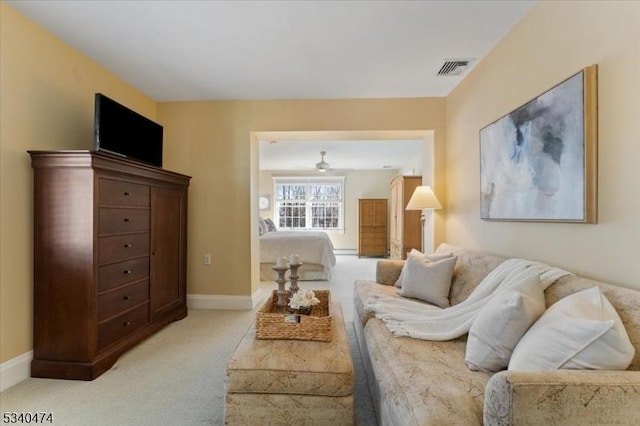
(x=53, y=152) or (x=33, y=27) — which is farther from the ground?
(x=33, y=27)

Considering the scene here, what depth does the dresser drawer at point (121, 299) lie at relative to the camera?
7.33ft

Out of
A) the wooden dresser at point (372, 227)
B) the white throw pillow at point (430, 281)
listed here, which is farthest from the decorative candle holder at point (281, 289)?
the wooden dresser at point (372, 227)

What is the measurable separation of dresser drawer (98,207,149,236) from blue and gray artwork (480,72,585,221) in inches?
116

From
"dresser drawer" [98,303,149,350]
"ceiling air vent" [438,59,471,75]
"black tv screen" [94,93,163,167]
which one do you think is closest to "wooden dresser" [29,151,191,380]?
"dresser drawer" [98,303,149,350]

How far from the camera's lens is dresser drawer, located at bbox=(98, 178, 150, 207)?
223 cm

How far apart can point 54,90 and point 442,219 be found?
3.82 meters

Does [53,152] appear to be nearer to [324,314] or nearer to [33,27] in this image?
[33,27]

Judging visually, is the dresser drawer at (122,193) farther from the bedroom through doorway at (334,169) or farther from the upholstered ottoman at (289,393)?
the upholstered ottoman at (289,393)

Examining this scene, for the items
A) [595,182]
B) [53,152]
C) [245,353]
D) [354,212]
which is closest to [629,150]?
[595,182]

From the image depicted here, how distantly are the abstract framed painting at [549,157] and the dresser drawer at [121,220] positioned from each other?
2938mm

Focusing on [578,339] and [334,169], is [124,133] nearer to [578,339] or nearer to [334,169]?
[578,339]

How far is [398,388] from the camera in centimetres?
123

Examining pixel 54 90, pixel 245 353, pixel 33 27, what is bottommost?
pixel 245 353

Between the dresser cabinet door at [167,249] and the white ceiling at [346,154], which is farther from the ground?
the white ceiling at [346,154]
